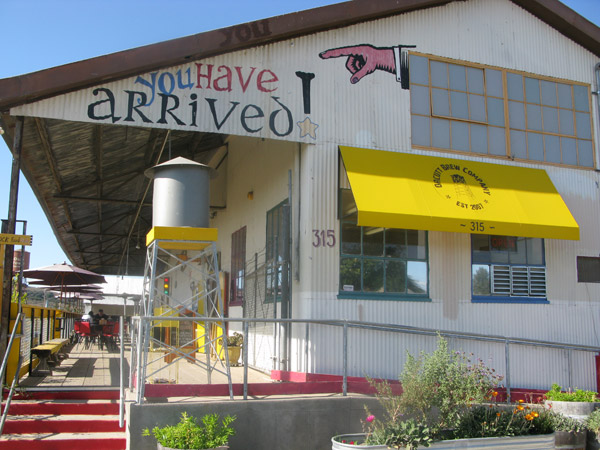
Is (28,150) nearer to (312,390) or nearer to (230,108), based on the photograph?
(230,108)

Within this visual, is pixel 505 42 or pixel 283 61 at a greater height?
pixel 505 42

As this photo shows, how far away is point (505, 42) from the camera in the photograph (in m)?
11.8

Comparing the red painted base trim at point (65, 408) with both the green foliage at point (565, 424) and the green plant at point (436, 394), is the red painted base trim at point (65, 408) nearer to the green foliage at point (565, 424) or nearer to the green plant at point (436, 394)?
the green plant at point (436, 394)

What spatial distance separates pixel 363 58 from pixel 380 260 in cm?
365

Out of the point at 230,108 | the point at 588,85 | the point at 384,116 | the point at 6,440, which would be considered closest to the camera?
the point at 6,440

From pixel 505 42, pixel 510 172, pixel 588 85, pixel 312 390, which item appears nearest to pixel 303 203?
pixel 312 390

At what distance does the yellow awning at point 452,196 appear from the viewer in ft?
31.2

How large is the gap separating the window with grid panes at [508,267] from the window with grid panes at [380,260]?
1.11 metres

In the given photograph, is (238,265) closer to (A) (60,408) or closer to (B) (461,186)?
(B) (461,186)

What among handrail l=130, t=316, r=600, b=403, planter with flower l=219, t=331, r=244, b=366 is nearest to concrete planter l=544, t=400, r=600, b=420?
handrail l=130, t=316, r=600, b=403

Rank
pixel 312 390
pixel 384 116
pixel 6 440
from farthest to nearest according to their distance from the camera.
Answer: pixel 384 116, pixel 312 390, pixel 6 440

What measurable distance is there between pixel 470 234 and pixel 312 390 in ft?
14.2

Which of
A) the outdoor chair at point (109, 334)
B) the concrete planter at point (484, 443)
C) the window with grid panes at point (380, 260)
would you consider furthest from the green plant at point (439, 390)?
the outdoor chair at point (109, 334)

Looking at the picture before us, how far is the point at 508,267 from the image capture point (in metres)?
11.0
